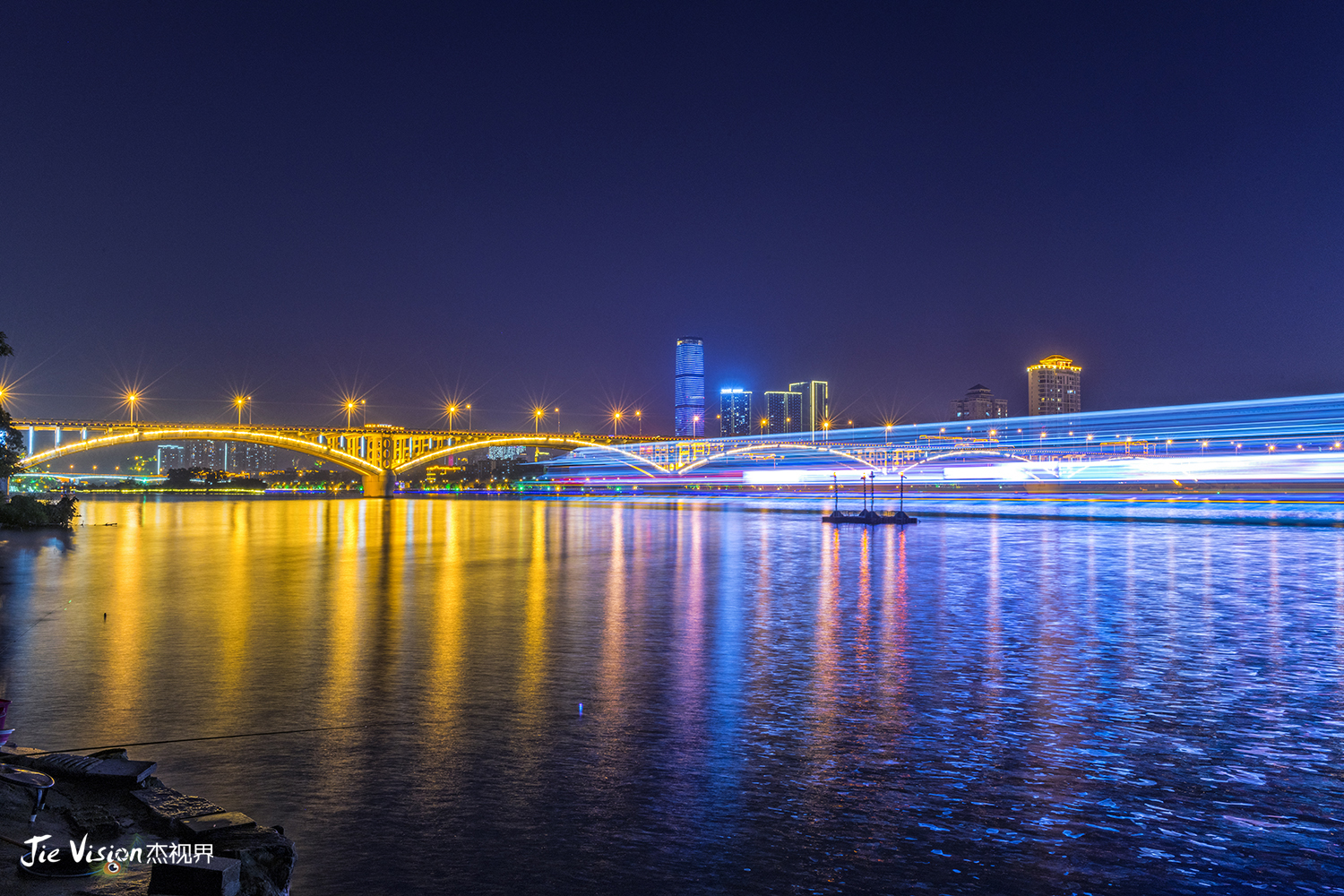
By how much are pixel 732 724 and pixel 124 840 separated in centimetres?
470

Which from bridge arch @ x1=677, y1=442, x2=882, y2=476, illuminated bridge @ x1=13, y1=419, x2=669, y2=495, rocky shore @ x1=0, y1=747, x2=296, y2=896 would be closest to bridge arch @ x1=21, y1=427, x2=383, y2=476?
illuminated bridge @ x1=13, y1=419, x2=669, y2=495

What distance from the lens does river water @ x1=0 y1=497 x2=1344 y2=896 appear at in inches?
207

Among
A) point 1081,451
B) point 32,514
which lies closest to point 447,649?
point 32,514

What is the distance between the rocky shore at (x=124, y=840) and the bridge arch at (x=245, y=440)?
119 m

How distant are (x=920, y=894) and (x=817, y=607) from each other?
470 inches

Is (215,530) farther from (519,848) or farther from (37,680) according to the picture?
(519,848)

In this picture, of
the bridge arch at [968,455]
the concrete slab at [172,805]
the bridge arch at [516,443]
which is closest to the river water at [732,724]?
the concrete slab at [172,805]

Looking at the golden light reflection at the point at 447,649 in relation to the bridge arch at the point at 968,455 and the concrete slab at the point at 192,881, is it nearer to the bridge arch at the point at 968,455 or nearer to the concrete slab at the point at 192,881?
the concrete slab at the point at 192,881

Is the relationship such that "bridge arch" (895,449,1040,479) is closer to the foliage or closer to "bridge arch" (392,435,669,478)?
"bridge arch" (392,435,669,478)

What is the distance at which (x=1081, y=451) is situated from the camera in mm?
74375

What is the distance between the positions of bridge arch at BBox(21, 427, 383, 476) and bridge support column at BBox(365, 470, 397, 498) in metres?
0.49

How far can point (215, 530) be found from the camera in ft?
146

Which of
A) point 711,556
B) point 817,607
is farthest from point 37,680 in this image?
point 711,556

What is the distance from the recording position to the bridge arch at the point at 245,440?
113m
